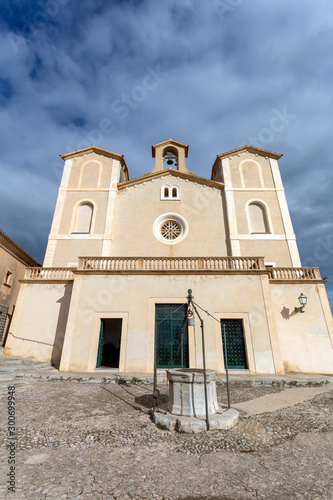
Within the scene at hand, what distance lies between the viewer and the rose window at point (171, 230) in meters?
16.5

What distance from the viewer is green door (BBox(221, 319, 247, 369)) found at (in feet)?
33.6

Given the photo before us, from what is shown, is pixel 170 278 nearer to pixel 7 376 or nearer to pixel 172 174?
pixel 7 376

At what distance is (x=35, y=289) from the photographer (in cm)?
1309

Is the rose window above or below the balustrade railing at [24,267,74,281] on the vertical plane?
above

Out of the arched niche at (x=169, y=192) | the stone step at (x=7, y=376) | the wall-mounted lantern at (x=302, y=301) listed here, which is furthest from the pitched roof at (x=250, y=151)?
the stone step at (x=7, y=376)

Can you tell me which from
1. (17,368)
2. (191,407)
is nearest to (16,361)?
(17,368)

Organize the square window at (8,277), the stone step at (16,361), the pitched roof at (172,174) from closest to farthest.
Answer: the stone step at (16,361) < the square window at (8,277) < the pitched roof at (172,174)

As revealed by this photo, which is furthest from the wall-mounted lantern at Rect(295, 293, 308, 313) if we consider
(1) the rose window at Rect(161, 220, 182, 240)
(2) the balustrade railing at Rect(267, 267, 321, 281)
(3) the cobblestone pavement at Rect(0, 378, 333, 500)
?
(1) the rose window at Rect(161, 220, 182, 240)

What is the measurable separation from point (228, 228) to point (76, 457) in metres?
14.6

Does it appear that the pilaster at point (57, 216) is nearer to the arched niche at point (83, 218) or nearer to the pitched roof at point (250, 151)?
the arched niche at point (83, 218)

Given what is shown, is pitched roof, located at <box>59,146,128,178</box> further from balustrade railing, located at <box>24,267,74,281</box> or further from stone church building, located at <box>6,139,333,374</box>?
balustrade railing, located at <box>24,267,74,281</box>

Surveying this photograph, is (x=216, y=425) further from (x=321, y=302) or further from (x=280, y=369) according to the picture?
(x=321, y=302)

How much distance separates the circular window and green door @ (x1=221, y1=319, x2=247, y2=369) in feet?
23.0

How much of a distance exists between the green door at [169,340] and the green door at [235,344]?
1897 millimetres
